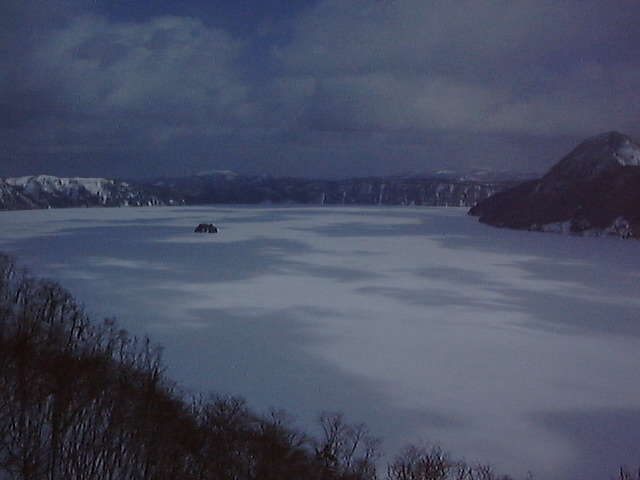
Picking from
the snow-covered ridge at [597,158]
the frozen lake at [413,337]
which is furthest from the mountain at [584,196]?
the frozen lake at [413,337]

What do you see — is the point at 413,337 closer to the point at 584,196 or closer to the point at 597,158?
the point at 584,196

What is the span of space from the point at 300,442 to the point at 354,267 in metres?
48.4

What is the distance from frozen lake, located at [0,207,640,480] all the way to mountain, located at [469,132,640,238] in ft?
169

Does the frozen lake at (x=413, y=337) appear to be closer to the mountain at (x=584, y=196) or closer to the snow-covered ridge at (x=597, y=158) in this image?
the mountain at (x=584, y=196)

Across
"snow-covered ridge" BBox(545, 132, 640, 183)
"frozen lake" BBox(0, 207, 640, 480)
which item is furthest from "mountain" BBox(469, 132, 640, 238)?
"frozen lake" BBox(0, 207, 640, 480)

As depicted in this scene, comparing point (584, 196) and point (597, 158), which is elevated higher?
point (597, 158)

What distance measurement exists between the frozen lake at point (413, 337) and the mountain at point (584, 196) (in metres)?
51.5

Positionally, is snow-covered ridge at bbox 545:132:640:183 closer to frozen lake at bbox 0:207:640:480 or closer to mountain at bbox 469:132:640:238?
mountain at bbox 469:132:640:238

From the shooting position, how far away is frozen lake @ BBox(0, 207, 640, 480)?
78.9 feet

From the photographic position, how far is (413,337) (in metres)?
37.9

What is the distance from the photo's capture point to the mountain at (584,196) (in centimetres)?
12656

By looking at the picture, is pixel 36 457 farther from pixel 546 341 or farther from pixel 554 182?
pixel 554 182

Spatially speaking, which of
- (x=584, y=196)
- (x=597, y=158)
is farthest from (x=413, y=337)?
(x=597, y=158)

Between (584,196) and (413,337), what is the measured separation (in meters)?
129
